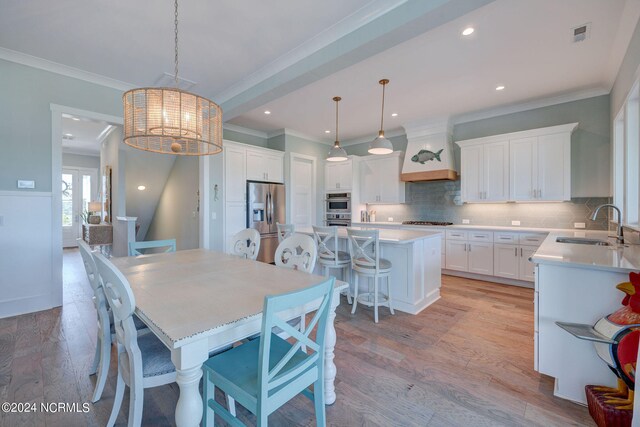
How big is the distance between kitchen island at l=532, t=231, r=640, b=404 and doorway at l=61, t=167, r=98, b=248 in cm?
977

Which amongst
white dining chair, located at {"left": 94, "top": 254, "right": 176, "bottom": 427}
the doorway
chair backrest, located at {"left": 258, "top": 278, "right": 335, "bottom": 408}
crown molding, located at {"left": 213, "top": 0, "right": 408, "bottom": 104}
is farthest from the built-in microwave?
the doorway

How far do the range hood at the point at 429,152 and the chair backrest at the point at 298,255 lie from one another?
3.53 m

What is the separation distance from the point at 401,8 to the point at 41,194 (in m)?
4.04

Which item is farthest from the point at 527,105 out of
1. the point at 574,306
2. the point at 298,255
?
the point at 298,255

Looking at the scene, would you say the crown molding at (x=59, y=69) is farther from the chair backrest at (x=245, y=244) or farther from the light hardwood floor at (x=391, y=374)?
the light hardwood floor at (x=391, y=374)

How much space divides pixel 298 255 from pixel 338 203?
13.0 feet

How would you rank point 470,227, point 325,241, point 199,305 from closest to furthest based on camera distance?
1. point 199,305
2. point 325,241
3. point 470,227

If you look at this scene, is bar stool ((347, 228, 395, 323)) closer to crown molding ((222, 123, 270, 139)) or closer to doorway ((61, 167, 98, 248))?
crown molding ((222, 123, 270, 139))

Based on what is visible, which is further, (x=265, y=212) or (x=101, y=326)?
(x=265, y=212)

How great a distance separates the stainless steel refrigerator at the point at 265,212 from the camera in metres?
4.93

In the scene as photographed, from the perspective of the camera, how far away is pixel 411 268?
116 inches

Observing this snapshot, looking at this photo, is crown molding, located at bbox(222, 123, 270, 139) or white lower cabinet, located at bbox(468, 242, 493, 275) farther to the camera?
crown molding, located at bbox(222, 123, 270, 139)

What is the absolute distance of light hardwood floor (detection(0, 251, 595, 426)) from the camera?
1.55 meters

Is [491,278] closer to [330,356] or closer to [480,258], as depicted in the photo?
[480,258]
